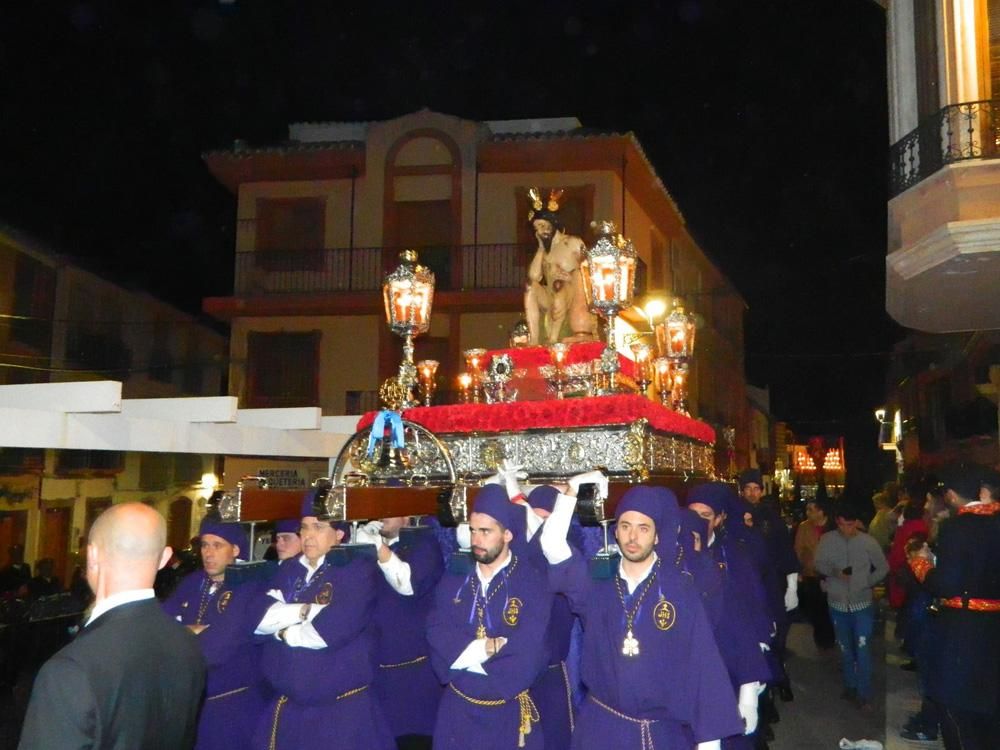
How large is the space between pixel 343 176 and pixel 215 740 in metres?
14.4

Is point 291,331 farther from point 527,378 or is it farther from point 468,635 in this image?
point 468,635

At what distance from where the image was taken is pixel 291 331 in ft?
58.9

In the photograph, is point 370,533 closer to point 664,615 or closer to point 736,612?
point 736,612

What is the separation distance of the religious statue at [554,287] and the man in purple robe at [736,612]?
1873 mm

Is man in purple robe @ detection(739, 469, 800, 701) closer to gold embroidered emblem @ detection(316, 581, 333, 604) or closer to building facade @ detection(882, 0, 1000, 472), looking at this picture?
building facade @ detection(882, 0, 1000, 472)

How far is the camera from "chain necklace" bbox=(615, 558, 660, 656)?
385 centimetres

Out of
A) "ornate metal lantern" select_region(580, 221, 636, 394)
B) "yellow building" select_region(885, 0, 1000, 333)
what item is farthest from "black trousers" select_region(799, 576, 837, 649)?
"ornate metal lantern" select_region(580, 221, 636, 394)

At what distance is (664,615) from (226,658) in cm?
278

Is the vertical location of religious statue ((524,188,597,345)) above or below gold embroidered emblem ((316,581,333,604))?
above

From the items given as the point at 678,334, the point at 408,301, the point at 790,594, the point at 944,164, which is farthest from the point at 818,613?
the point at 408,301

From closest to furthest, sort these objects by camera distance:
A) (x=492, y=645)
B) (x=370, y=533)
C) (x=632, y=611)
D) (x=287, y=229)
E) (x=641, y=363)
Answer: (x=632, y=611), (x=492, y=645), (x=370, y=533), (x=641, y=363), (x=287, y=229)

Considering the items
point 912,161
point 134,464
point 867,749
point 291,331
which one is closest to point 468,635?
point 867,749

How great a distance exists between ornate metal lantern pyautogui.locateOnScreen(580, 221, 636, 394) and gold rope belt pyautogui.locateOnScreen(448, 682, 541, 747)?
217 cm

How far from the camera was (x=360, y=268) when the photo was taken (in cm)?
1778
